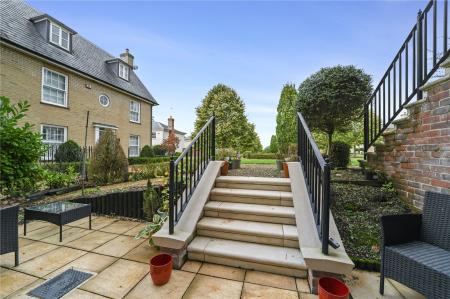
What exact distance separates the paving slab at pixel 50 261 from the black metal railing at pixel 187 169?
1341mm

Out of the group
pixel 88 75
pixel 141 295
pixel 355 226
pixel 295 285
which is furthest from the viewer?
pixel 88 75

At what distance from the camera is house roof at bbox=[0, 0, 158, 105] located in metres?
7.69

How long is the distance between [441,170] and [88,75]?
12.9 metres

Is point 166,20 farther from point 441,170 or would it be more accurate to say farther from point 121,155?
point 441,170

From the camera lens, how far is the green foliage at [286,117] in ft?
42.9

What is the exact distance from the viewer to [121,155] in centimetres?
624

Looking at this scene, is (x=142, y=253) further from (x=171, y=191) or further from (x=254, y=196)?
(x=254, y=196)

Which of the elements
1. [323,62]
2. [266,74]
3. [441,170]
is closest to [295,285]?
[441,170]

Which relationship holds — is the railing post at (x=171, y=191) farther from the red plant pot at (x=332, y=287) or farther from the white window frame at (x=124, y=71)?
the white window frame at (x=124, y=71)

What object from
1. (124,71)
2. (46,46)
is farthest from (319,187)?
(124,71)

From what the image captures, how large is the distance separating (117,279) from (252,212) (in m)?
1.74

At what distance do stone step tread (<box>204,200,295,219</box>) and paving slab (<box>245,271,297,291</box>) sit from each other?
2.47 ft

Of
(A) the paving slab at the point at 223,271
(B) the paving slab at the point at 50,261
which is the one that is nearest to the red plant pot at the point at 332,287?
(A) the paving slab at the point at 223,271

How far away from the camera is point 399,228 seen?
6.42ft
